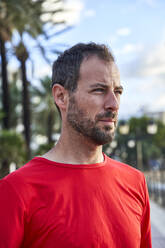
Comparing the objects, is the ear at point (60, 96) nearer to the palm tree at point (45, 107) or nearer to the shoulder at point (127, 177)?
the shoulder at point (127, 177)

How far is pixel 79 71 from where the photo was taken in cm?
166

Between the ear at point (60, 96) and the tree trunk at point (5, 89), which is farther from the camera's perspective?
the tree trunk at point (5, 89)

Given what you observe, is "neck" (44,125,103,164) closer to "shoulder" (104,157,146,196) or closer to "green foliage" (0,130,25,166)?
"shoulder" (104,157,146,196)

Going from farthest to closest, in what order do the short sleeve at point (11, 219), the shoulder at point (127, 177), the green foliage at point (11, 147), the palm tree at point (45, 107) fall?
the palm tree at point (45, 107), the green foliage at point (11, 147), the shoulder at point (127, 177), the short sleeve at point (11, 219)

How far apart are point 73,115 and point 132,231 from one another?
67 cm

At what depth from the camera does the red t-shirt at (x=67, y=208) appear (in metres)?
1.40

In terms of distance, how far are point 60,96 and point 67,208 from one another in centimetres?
64

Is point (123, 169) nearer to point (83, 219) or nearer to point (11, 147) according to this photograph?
point (83, 219)

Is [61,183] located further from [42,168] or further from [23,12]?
[23,12]

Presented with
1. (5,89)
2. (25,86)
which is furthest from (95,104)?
(25,86)

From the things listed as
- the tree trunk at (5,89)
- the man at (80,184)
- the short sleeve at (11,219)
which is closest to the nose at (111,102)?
the man at (80,184)

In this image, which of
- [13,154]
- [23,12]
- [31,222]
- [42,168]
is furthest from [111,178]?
[23,12]

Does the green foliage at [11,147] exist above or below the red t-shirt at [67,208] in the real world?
below

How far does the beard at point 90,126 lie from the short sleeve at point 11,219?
479mm
